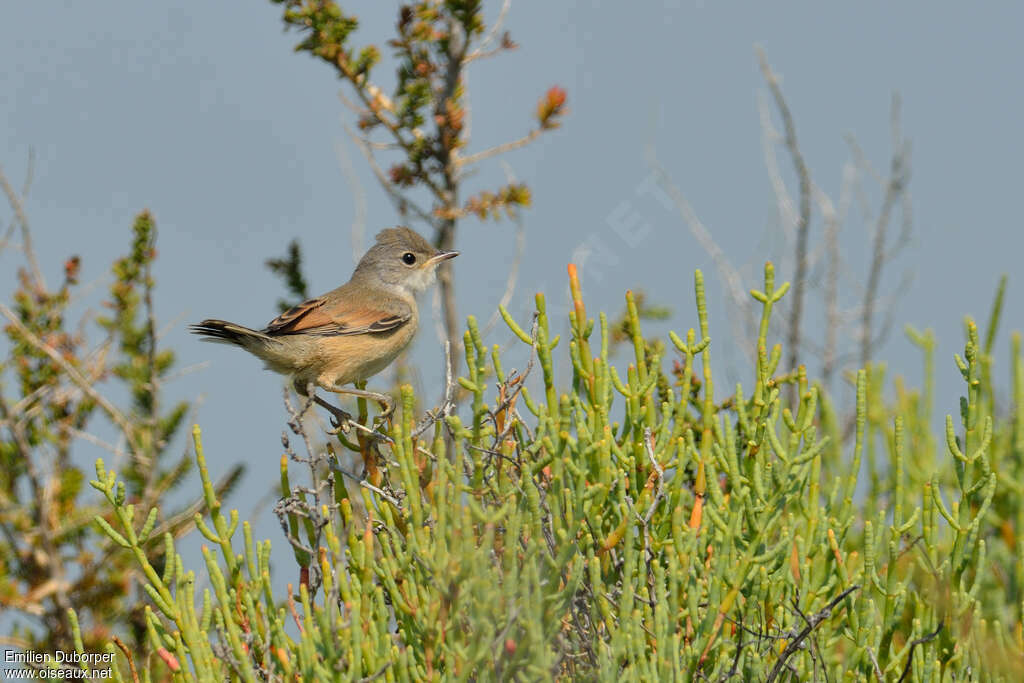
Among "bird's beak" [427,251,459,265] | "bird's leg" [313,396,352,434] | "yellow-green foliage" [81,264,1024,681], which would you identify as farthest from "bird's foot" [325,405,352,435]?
"bird's beak" [427,251,459,265]

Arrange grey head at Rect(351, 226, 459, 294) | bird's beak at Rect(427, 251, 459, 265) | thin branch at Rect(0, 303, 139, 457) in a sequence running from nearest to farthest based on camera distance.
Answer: thin branch at Rect(0, 303, 139, 457)
bird's beak at Rect(427, 251, 459, 265)
grey head at Rect(351, 226, 459, 294)

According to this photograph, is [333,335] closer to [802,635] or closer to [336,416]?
[336,416]

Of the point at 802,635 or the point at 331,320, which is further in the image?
the point at 331,320

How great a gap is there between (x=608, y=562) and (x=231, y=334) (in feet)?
9.58

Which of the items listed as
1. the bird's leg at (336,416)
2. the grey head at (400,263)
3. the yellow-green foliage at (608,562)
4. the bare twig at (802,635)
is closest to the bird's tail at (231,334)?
the bird's leg at (336,416)

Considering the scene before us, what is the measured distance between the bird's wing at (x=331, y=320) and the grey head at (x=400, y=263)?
50 centimetres

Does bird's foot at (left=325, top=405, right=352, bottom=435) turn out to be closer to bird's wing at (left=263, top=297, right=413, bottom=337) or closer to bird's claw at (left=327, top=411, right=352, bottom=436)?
bird's claw at (left=327, top=411, right=352, bottom=436)

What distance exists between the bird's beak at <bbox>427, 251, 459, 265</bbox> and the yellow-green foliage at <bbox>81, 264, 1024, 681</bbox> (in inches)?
106

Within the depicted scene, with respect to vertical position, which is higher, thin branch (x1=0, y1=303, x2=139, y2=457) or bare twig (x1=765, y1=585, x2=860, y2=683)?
thin branch (x1=0, y1=303, x2=139, y2=457)

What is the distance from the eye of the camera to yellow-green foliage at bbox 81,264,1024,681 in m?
2.71

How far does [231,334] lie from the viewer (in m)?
5.51

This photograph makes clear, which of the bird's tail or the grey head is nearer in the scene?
the bird's tail

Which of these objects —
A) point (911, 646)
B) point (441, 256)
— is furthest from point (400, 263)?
point (911, 646)

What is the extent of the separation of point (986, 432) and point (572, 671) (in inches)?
49.3
